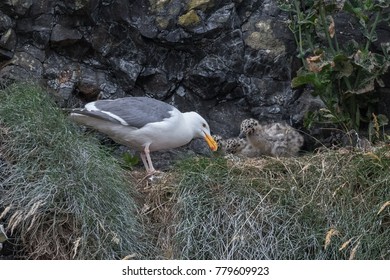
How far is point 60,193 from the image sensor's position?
20.2ft

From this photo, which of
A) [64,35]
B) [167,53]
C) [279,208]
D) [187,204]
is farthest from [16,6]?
[279,208]

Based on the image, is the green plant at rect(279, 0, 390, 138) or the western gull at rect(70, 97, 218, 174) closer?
the western gull at rect(70, 97, 218, 174)

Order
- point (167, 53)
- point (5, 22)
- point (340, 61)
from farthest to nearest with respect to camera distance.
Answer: point (167, 53) < point (5, 22) < point (340, 61)

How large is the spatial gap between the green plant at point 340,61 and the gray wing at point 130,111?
1.07 metres

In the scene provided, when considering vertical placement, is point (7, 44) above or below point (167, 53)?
above

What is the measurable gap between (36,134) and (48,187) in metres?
0.54

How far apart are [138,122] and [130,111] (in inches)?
3.9

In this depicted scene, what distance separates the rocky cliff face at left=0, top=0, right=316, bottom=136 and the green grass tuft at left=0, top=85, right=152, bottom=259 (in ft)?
3.87

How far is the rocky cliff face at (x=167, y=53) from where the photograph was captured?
310 inches

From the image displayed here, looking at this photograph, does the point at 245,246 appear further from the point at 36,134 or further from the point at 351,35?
the point at 351,35

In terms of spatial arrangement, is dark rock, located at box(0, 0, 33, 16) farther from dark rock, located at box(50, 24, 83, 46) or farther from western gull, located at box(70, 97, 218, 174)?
western gull, located at box(70, 97, 218, 174)

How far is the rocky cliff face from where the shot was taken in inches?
310

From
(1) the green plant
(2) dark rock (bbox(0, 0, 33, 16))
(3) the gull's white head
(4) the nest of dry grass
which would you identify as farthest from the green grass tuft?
(1) the green plant

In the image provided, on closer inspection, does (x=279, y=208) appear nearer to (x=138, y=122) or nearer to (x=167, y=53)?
(x=138, y=122)
